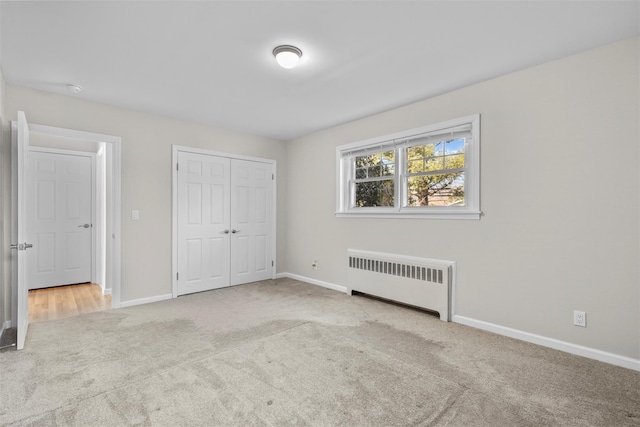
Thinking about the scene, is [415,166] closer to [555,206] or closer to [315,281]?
[555,206]

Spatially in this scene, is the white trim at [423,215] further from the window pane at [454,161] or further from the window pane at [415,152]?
the window pane at [415,152]

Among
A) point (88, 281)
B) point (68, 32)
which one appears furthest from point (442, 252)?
point (88, 281)

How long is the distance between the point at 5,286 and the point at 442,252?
14.8 feet

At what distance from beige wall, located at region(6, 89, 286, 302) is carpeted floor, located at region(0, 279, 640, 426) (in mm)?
758

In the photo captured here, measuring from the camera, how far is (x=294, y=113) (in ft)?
13.3

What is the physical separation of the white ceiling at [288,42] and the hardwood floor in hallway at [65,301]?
2.49 meters

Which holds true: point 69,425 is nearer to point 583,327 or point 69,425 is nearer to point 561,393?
point 561,393

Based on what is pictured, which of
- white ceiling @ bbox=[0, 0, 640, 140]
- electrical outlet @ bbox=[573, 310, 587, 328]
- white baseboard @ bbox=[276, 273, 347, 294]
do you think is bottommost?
white baseboard @ bbox=[276, 273, 347, 294]

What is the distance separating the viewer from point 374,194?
4289 mm

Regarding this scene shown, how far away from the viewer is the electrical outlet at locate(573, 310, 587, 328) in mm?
2510

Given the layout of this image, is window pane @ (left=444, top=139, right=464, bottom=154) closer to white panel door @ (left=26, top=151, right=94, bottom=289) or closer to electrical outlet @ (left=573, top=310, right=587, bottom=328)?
electrical outlet @ (left=573, top=310, right=587, bottom=328)

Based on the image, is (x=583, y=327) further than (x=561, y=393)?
Yes

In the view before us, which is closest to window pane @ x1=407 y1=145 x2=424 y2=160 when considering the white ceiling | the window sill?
the white ceiling

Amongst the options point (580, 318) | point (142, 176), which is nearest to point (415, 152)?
point (580, 318)
